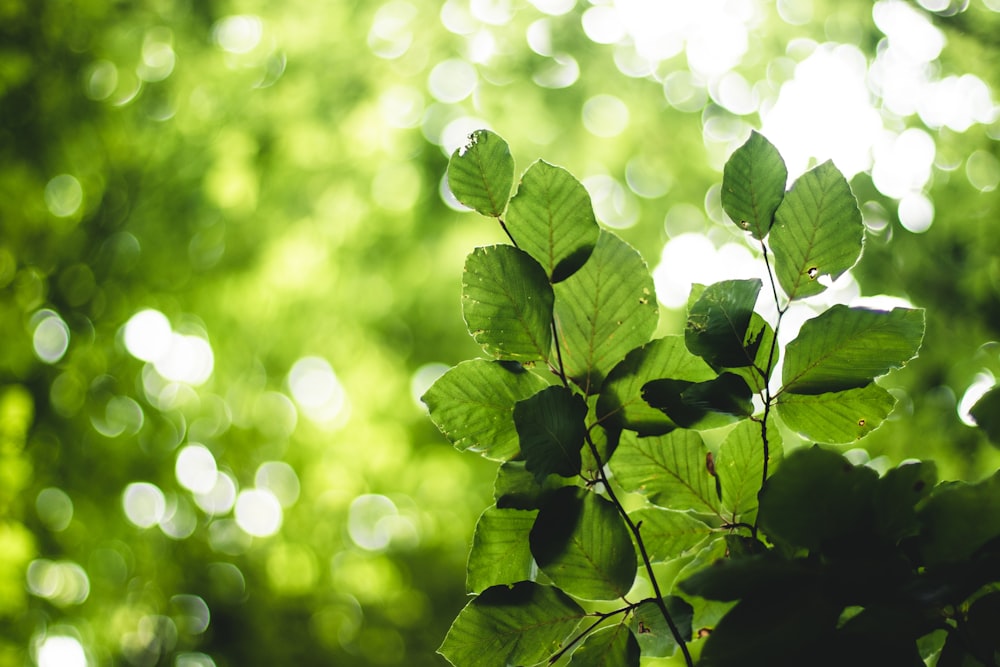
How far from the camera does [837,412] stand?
0.34 m

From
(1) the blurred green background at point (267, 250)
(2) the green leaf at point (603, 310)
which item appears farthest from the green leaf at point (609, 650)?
(1) the blurred green background at point (267, 250)

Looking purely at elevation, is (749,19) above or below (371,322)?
above

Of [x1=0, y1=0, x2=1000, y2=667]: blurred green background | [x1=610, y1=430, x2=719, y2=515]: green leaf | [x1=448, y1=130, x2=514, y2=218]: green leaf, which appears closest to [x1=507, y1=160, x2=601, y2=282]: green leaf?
[x1=448, y1=130, x2=514, y2=218]: green leaf

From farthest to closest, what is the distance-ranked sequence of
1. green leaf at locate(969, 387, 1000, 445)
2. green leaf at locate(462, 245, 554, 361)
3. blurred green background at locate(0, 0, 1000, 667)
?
blurred green background at locate(0, 0, 1000, 667)
green leaf at locate(462, 245, 554, 361)
green leaf at locate(969, 387, 1000, 445)

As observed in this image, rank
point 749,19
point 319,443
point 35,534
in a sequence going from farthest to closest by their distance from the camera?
point 319,443
point 35,534
point 749,19

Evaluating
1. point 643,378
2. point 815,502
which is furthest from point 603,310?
point 815,502

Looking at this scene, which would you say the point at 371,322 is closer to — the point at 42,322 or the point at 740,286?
the point at 42,322

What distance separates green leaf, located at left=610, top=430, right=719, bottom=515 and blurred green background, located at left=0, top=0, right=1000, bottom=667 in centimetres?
177

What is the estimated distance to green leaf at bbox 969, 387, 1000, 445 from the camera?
0.24 meters

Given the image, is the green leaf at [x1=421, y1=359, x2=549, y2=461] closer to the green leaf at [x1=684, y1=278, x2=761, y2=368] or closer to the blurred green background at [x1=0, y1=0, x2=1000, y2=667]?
the green leaf at [x1=684, y1=278, x2=761, y2=368]

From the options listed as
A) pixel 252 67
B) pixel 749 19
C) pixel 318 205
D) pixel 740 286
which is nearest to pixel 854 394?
pixel 740 286

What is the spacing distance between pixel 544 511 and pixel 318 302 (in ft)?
8.89

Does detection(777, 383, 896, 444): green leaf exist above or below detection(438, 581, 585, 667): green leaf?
above

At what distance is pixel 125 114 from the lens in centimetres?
256
